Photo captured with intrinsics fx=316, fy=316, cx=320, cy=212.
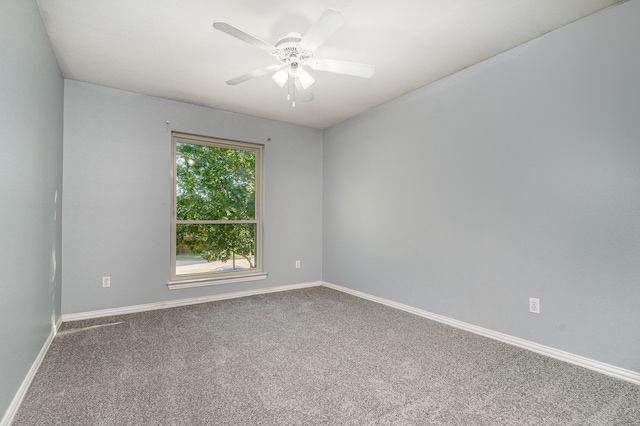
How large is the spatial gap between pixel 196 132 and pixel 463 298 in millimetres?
3556

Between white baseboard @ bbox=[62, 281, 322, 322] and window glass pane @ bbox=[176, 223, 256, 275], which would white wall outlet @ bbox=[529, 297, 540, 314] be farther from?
window glass pane @ bbox=[176, 223, 256, 275]

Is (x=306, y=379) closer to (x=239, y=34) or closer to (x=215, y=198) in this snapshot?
(x=239, y=34)

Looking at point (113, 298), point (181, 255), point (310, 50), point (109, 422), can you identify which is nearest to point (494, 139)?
point (310, 50)

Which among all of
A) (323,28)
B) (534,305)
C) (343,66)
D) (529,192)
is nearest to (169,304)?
(343,66)

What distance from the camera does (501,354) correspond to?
94.3 inches

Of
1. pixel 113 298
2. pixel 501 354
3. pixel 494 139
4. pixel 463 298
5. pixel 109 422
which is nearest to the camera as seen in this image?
pixel 109 422

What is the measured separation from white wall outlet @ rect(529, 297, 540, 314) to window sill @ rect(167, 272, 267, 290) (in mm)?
3103

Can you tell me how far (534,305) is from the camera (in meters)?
→ 2.47

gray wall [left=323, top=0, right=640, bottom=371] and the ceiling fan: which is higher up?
the ceiling fan

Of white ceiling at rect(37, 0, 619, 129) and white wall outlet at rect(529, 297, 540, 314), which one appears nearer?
white ceiling at rect(37, 0, 619, 129)

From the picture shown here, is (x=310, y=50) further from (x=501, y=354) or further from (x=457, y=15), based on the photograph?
(x=501, y=354)

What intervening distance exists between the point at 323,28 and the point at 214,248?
10.2ft

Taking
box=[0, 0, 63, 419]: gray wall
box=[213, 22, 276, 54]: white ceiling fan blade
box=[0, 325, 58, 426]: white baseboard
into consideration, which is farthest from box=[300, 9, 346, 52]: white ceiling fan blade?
box=[0, 325, 58, 426]: white baseboard

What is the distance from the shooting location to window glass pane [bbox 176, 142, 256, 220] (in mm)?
3938
